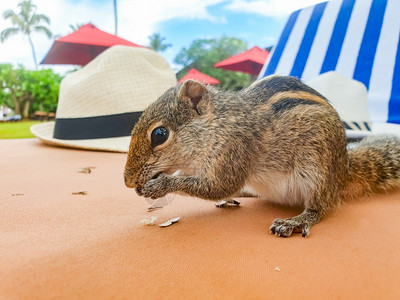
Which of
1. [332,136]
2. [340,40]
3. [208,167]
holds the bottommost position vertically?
[208,167]

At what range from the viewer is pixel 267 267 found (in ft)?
2.35

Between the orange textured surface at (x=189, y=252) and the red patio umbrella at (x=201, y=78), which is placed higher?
the red patio umbrella at (x=201, y=78)

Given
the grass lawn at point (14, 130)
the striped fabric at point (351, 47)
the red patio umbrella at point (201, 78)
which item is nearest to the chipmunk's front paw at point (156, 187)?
the red patio umbrella at point (201, 78)

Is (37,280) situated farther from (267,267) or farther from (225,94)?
(225,94)

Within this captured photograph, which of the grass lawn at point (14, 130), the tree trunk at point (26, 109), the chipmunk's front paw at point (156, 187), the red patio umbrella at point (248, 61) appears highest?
the red patio umbrella at point (248, 61)

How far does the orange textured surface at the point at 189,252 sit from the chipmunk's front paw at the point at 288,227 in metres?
0.02

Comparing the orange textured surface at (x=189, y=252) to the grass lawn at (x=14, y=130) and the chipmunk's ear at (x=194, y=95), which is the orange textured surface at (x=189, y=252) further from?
the grass lawn at (x=14, y=130)

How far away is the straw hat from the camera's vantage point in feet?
7.93

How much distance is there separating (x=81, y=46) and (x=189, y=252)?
4905 mm

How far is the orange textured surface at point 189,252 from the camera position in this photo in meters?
0.63

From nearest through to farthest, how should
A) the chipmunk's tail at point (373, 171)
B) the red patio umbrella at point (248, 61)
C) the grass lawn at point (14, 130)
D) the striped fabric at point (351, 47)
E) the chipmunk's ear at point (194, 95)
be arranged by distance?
the chipmunk's ear at point (194, 95), the chipmunk's tail at point (373, 171), the striped fabric at point (351, 47), the grass lawn at point (14, 130), the red patio umbrella at point (248, 61)

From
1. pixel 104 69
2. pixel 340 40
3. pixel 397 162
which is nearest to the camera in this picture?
pixel 397 162

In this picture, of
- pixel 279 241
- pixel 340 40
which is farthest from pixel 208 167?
pixel 340 40

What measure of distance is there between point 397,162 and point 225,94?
28.0 inches
